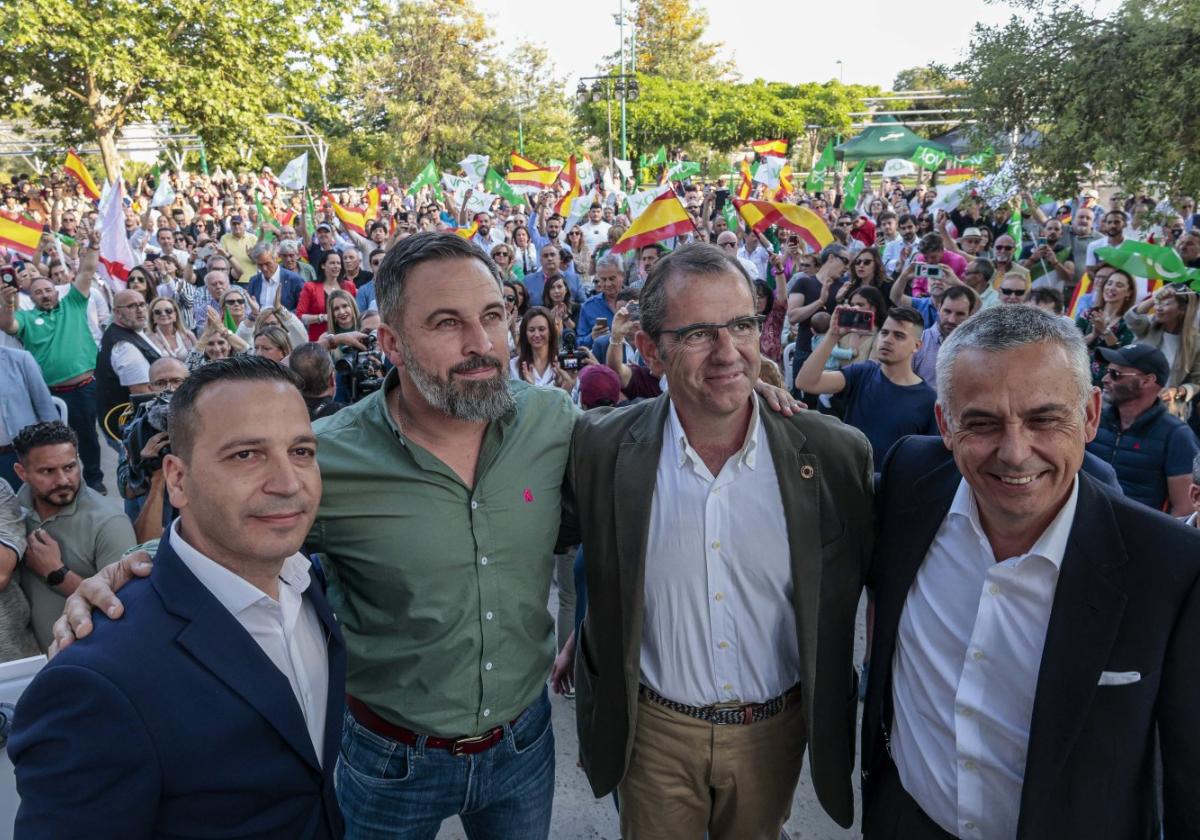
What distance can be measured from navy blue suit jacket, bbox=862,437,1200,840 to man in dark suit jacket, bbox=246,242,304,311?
8.96 metres

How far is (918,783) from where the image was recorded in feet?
6.32

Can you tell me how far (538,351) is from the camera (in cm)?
598

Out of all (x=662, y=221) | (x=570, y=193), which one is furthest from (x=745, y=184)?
(x=662, y=221)

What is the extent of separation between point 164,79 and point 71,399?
59.4 ft

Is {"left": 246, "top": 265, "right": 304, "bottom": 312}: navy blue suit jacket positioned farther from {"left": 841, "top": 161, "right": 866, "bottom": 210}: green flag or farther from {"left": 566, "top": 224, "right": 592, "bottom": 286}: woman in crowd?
{"left": 841, "top": 161, "right": 866, "bottom": 210}: green flag

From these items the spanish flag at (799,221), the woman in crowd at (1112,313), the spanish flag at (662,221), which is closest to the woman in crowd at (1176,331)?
the woman in crowd at (1112,313)

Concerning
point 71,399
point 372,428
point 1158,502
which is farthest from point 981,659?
point 71,399

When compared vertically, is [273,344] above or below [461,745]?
above

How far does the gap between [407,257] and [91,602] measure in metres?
1.09

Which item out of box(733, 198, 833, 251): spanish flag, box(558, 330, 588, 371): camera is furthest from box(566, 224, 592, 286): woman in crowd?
box(558, 330, 588, 371): camera

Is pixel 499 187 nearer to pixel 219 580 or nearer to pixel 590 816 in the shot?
pixel 590 816

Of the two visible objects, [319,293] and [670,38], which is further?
[670,38]

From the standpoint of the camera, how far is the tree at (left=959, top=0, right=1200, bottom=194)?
600 centimetres

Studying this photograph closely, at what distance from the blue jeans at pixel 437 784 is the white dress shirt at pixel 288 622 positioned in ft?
1.37
